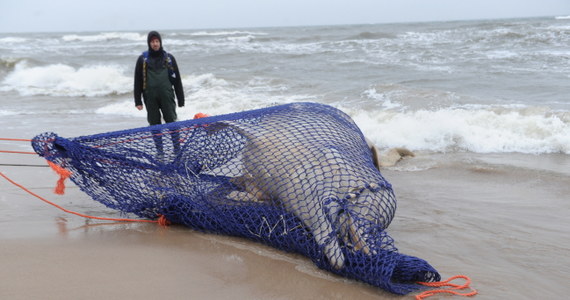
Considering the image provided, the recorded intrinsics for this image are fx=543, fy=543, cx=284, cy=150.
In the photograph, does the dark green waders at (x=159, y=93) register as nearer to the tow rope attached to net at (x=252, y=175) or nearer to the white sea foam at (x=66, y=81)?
the tow rope attached to net at (x=252, y=175)

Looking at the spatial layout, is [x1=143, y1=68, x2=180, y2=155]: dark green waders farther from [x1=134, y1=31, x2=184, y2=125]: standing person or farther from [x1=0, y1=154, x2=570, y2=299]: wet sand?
[x1=0, y1=154, x2=570, y2=299]: wet sand

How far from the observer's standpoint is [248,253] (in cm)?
352

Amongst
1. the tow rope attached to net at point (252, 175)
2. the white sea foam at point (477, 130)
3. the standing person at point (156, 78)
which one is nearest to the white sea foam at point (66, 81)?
the white sea foam at point (477, 130)

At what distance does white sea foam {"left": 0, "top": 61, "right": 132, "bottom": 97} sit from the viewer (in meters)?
15.2

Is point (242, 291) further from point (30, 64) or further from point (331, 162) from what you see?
point (30, 64)

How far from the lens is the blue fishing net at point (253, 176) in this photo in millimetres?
3279

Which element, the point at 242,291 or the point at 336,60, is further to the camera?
the point at 336,60

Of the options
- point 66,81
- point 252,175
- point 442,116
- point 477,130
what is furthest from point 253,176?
point 66,81

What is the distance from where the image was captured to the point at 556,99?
10.0 m

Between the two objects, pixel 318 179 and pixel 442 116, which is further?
pixel 442 116

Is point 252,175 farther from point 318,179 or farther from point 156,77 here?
point 156,77

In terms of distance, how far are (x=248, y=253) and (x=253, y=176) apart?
1.76 ft

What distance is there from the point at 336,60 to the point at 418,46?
527cm

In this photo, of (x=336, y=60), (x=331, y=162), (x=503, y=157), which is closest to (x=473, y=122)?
(x=503, y=157)
